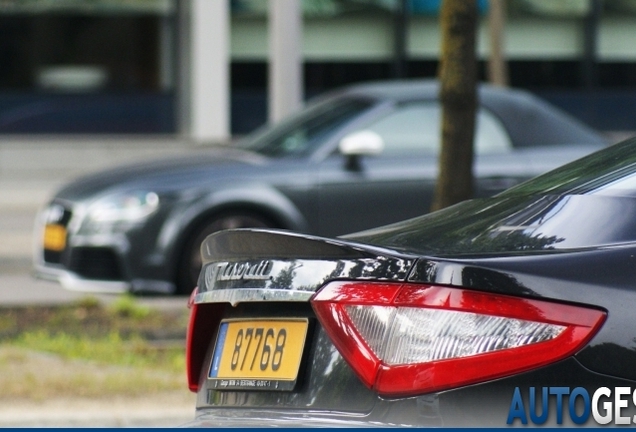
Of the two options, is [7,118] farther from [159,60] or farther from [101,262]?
[101,262]

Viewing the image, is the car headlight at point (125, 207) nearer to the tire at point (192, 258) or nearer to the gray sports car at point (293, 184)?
the gray sports car at point (293, 184)

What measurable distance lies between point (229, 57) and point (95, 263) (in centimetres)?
1277

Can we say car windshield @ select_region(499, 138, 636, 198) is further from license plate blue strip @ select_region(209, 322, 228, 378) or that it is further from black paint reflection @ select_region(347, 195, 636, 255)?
license plate blue strip @ select_region(209, 322, 228, 378)

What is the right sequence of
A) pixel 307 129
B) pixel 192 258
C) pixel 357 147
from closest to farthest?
pixel 192 258, pixel 357 147, pixel 307 129

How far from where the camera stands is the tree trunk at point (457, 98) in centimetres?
712

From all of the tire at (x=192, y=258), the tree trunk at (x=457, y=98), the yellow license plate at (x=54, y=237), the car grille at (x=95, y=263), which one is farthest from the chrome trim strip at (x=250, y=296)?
the yellow license plate at (x=54, y=237)

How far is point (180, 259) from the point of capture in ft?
28.5

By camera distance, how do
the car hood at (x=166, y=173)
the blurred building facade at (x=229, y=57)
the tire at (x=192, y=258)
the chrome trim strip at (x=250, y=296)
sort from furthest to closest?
1. the blurred building facade at (x=229, y=57)
2. the car hood at (x=166, y=173)
3. the tire at (x=192, y=258)
4. the chrome trim strip at (x=250, y=296)

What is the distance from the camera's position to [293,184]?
29.3ft

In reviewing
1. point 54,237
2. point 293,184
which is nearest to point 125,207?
point 54,237

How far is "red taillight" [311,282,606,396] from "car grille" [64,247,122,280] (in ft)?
20.3

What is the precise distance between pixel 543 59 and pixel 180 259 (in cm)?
1486

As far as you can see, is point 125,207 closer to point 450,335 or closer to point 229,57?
point 450,335

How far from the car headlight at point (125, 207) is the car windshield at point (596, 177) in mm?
5323
